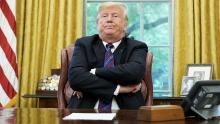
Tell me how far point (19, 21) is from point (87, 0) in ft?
3.01

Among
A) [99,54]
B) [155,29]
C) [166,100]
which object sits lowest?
[166,100]

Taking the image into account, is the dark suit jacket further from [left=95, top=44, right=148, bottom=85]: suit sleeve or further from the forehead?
the forehead

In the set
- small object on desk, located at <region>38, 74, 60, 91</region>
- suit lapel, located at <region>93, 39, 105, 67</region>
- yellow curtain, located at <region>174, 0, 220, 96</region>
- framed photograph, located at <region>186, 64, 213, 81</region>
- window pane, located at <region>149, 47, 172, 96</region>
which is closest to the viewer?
suit lapel, located at <region>93, 39, 105, 67</region>

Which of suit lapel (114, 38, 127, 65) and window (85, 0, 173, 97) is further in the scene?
window (85, 0, 173, 97)

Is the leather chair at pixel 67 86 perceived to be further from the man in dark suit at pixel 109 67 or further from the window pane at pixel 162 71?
the window pane at pixel 162 71

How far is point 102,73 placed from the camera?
2.65 meters

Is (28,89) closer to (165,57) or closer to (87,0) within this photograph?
(87,0)

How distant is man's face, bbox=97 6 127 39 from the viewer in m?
2.93

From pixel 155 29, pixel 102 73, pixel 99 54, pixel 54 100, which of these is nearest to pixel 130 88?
pixel 102 73

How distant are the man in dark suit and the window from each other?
83.8 inches

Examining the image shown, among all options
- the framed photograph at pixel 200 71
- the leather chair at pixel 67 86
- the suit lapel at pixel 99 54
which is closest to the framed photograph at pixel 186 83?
the framed photograph at pixel 200 71

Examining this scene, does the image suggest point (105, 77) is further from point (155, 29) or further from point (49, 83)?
point (155, 29)

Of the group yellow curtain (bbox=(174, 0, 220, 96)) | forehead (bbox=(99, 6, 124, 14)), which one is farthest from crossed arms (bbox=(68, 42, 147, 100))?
yellow curtain (bbox=(174, 0, 220, 96))

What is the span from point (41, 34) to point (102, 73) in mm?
2371
